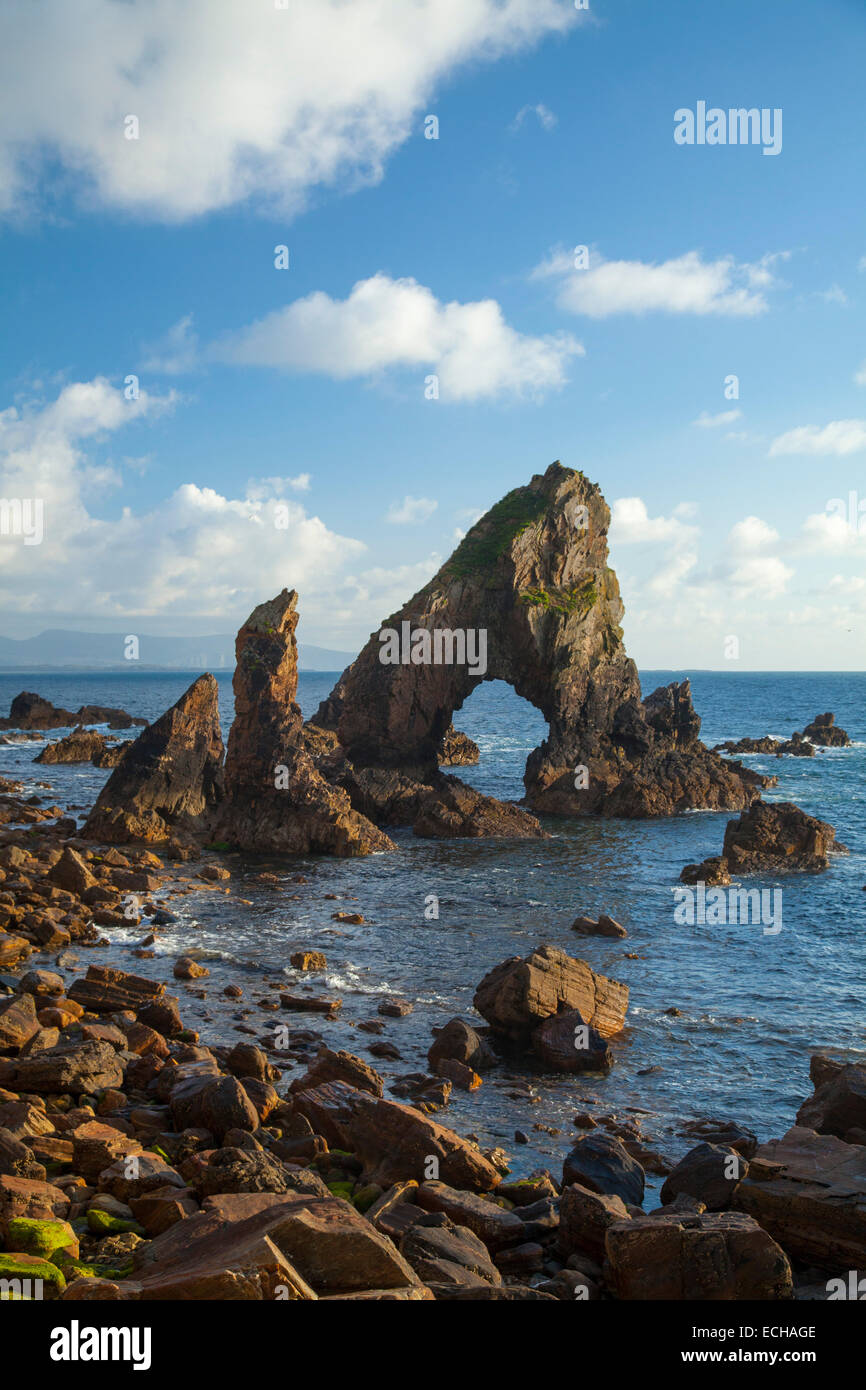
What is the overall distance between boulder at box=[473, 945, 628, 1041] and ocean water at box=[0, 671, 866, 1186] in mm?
763

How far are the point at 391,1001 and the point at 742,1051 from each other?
28.2 feet

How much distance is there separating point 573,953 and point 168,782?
79.7ft

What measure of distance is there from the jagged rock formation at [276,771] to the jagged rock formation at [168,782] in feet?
6.14

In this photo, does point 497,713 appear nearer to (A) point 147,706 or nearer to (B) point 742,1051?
(A) point 147,706

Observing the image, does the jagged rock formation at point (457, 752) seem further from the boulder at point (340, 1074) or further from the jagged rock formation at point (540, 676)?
the boulder at point (340, 1074)

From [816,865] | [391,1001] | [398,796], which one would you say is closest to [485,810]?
[398,796]

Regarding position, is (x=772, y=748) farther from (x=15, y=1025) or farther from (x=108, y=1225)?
(x=108, y=1225)

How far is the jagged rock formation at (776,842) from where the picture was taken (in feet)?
134

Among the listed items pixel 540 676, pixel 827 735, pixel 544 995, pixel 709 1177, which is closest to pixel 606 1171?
pixel 709 1177

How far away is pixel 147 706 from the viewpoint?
538 feet

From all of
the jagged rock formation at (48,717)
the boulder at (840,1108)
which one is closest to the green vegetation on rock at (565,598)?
the boulder at (840,1108)

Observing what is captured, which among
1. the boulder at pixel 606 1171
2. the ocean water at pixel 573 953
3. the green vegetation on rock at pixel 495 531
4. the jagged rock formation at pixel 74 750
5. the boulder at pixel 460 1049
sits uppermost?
the green vegetation on rock at pixel 495 531
